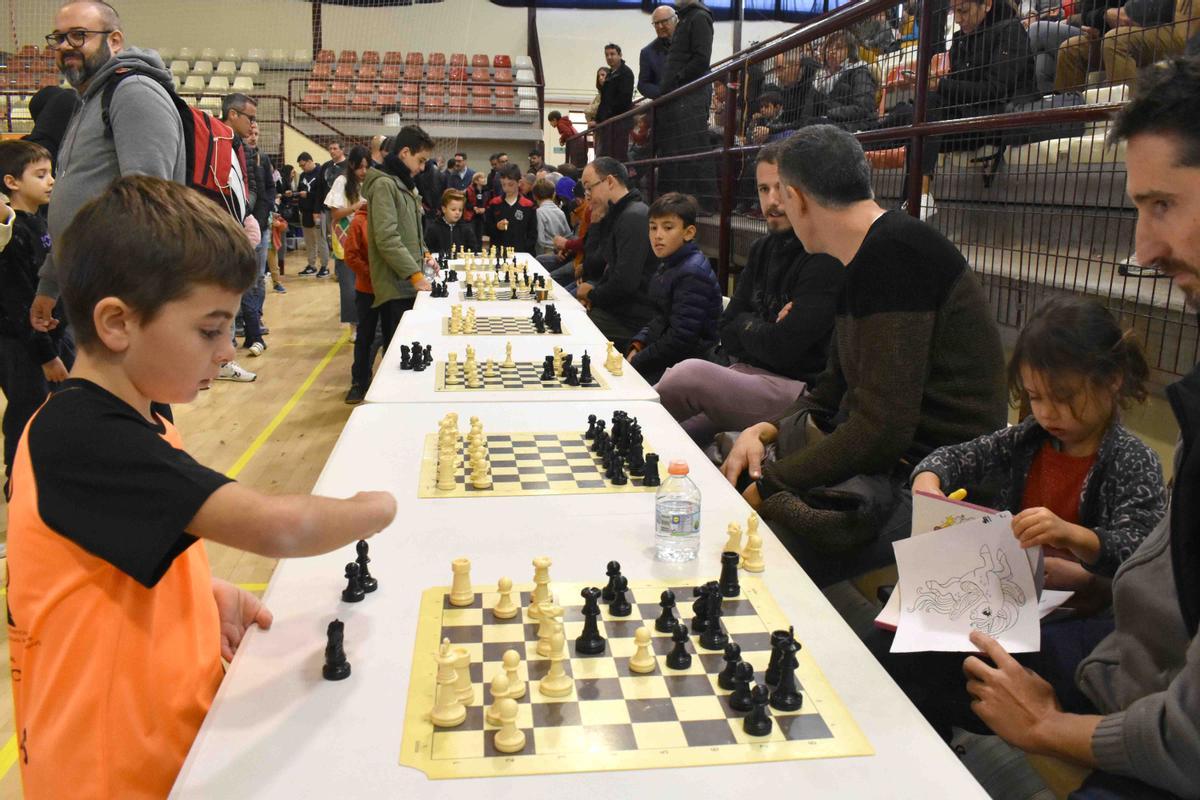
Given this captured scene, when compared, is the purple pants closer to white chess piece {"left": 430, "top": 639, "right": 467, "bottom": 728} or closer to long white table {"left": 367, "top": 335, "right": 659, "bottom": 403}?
long white table {"left": 367, "top": 335, "right": 659, "bottom": 403}

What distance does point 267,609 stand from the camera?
4.82ft

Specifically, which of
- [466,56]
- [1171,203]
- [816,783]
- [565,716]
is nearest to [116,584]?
A: [565,716]

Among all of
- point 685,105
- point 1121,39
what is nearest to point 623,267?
point 685,105

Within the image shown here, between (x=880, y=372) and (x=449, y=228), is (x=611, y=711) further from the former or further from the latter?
(x=449, y=228)

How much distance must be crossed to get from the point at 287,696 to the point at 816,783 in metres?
0.69

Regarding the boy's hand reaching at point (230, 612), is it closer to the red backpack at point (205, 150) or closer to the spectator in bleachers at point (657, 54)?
the red backpack at point (205, 150)

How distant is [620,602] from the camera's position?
58.2 inches

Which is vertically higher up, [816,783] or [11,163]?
[11,163]

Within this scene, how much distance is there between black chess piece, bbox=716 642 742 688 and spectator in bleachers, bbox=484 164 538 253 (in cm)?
919

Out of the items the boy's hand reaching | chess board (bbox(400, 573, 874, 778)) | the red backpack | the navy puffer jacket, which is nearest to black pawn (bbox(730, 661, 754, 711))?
chess board (bbox(400, 573, 874, 778))

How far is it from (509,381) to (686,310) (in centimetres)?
158

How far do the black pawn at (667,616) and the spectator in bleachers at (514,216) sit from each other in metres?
9.04

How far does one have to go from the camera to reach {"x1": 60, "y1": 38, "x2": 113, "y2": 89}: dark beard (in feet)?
9.97

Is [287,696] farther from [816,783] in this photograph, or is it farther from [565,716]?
[816,783]
